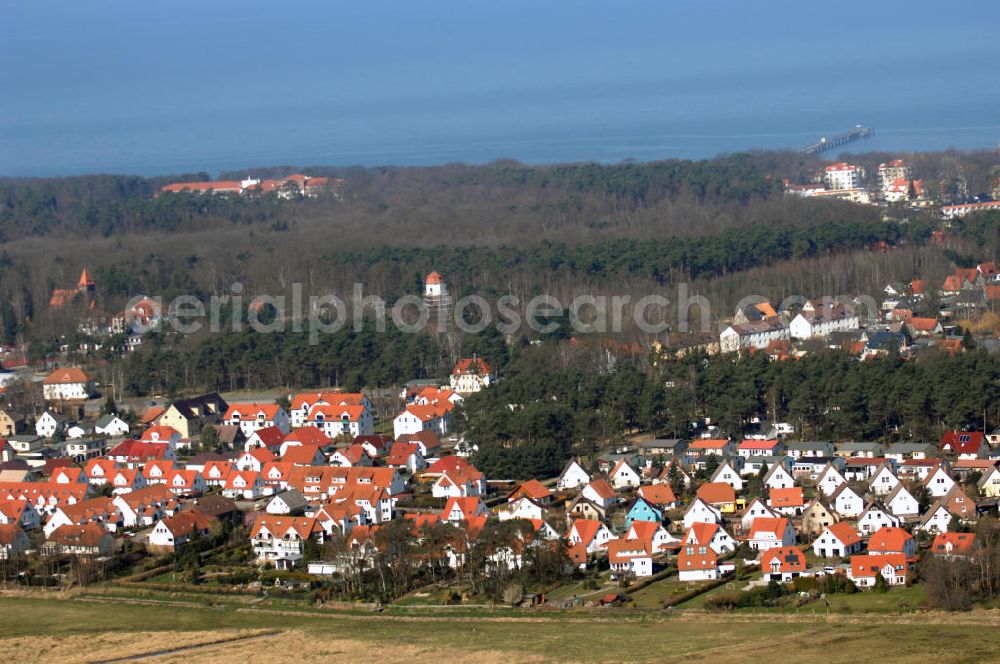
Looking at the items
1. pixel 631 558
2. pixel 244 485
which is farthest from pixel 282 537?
pixel 631 558

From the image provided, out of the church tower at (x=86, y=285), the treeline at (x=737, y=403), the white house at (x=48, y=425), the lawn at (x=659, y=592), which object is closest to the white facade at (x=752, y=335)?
the treeline at (x=737, y=403)

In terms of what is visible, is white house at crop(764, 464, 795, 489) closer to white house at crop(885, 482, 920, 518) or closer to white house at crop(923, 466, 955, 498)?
white house at crop(885, 482, 920, 518)

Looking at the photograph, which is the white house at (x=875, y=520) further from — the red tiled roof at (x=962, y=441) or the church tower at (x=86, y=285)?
A: the church tower at (x=86, y=285)

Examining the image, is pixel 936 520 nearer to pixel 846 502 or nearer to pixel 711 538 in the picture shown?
pixel 846 502

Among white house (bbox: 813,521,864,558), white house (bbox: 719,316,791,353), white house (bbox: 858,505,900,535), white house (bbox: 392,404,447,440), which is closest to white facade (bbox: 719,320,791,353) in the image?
white house (bbox: 719,316,791,353)

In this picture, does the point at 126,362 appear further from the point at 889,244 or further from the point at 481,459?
the point at 889,244

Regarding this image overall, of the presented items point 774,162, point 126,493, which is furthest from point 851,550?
point 774,162

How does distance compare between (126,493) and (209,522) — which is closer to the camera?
(209,522)
